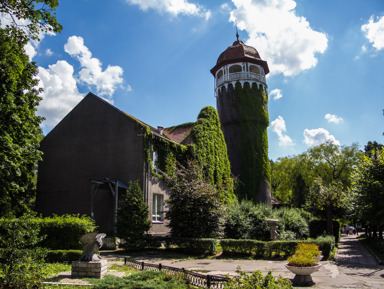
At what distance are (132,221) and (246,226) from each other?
7188 mm

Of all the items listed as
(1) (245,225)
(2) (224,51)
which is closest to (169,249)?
(1) (245,225)

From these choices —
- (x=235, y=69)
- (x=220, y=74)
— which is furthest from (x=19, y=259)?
(x=235, y=69)

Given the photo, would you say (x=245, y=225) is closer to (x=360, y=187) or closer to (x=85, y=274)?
(x=360, y=187)

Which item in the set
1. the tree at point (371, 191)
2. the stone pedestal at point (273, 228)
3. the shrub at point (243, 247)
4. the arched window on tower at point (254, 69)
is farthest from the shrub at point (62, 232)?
the arched window on tower at point (254, 69)

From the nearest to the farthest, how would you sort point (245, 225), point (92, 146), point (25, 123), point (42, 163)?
point (25, 123), point (245, 225), point (92, 146), point (42, 163)

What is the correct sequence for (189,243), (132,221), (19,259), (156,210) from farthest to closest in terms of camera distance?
(156,210)
(132,221)
(189,243)
(19,259)

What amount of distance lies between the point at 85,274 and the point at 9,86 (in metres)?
11.7

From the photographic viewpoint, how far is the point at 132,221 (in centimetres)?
1728

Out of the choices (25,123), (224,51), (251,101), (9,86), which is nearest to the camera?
(9,86)

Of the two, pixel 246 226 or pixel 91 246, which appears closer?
pixel 91 246

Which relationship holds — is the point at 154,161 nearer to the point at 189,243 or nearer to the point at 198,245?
the point at 189,243

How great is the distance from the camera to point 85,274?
9875 millimetres

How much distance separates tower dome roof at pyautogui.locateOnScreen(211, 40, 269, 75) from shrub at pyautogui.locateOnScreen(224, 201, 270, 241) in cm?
2416

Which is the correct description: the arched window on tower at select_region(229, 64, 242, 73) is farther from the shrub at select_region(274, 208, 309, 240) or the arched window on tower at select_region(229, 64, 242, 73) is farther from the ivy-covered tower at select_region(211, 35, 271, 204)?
the shrub at select_region(274, 208, 309, 240)
